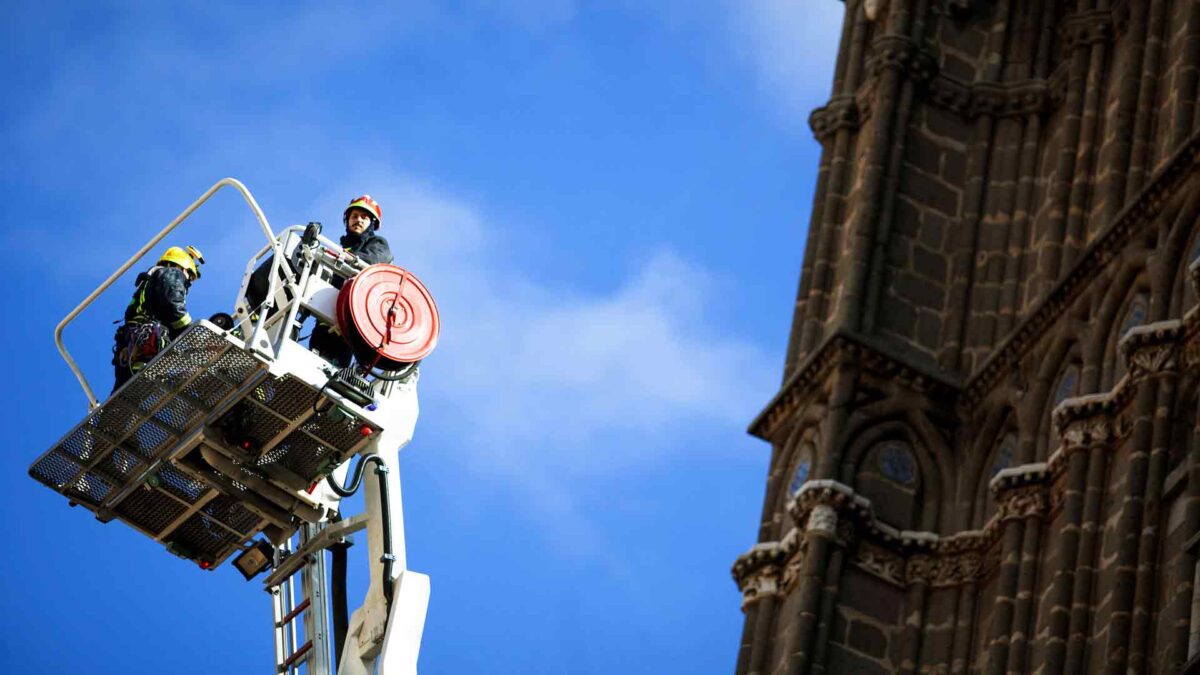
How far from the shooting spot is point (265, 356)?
20266 mm

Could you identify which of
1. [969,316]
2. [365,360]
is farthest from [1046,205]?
[365,360]

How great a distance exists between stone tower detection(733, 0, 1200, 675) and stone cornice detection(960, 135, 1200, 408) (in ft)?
0.08

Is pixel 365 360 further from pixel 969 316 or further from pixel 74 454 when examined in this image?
pixel 969 316

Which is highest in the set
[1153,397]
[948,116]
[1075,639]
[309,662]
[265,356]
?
[948,116]

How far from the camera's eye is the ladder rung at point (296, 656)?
20984 mm

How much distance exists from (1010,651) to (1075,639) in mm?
1129

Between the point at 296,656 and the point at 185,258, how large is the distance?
112 inches

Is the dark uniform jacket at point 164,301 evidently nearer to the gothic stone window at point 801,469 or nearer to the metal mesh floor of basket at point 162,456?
the metal mesh floor of basket at point 162,456

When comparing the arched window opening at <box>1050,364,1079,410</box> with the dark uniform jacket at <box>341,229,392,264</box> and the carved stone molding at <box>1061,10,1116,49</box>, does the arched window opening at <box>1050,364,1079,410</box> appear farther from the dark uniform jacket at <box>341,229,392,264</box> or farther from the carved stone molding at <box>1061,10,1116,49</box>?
the dark uniform jacket at <box>341,229,392,264</box>

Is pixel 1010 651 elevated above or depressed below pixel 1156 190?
below

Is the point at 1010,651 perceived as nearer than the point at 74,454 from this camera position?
No

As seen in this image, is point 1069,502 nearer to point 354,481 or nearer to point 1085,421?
point 1085,421

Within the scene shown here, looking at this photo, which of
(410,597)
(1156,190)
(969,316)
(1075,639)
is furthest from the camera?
(969,316)

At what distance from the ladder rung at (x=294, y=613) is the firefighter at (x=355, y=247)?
1632 mm
